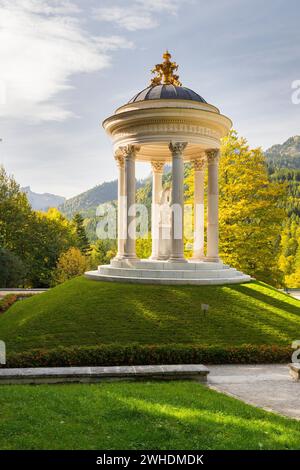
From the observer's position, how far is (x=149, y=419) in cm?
774

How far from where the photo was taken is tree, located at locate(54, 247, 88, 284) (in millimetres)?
46438

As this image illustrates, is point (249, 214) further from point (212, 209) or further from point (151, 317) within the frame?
point (151, 317)

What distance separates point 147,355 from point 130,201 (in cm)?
1086

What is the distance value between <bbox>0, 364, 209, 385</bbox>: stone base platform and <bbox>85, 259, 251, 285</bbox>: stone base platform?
27.8ft

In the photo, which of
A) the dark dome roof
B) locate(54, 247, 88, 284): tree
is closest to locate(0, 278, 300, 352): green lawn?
the dark dome roof

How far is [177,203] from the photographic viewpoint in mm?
22094

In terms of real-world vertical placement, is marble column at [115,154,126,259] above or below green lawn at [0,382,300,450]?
above

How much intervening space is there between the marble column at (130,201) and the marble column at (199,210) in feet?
16.3

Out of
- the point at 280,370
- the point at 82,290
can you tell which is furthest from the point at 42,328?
the point at 280,370

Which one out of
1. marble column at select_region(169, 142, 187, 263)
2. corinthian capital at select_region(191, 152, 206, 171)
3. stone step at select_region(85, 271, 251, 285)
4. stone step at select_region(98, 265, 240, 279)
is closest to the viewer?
stone step at select_region(85, 271, 251, 285)

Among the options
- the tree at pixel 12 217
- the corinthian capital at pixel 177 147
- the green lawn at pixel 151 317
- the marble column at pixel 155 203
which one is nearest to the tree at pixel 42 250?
the tree at pixel 12 217

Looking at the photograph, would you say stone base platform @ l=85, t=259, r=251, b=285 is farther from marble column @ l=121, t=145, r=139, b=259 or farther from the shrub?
the shrub

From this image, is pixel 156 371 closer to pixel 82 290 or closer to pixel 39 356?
pixel 39 356

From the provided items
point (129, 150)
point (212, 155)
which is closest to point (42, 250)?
point (129, 150)
